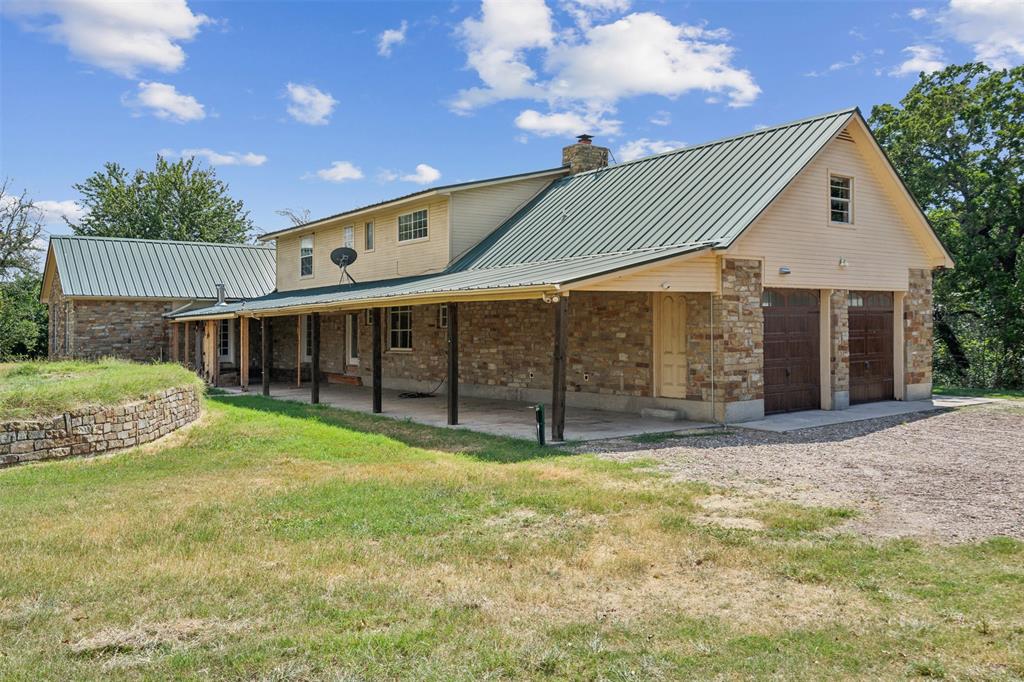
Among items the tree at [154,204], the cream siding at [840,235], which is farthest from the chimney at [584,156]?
the tree at [154,204]

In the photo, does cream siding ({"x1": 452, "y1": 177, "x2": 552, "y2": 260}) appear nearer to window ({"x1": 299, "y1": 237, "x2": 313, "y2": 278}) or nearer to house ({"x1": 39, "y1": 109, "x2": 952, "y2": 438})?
house ({"x1": 39, "y1": 109, "x2": 952, "y2": 438})

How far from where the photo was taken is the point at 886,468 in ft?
29.8

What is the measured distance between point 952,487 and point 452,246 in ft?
42.3

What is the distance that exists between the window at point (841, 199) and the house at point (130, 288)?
19101 millimetres

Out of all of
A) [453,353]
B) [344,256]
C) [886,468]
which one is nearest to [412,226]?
[344,256]

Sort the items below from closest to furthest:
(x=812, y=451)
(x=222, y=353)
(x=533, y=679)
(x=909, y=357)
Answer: (x=533, y=679)
(x=812, y=451)
(x=909, y=357)
(x=222, y=353)

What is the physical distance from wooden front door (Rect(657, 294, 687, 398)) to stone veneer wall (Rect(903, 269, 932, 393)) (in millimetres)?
6093

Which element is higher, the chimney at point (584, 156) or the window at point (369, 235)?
the chimney at point (584, 156)

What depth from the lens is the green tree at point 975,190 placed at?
71.4ft

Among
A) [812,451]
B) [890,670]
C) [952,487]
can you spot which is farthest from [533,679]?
[812,451]

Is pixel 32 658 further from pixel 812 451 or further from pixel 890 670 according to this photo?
pixel 812 451

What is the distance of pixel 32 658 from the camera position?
4.01 meters

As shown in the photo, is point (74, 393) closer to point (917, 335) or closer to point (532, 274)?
point (532, 274)

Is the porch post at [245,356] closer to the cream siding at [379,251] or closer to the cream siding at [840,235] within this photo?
the cream siding at [379,251]
